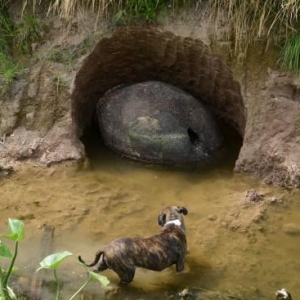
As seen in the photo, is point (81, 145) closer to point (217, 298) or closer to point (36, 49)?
point (36, 49)

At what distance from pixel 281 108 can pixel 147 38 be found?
1409mm

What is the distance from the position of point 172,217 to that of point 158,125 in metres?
1.64

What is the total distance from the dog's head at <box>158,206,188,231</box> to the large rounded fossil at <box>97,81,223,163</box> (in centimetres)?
136

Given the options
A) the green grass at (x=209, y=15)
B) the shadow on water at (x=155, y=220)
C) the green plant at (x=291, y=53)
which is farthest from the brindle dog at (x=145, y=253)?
the green grass at (x=209, y=15)

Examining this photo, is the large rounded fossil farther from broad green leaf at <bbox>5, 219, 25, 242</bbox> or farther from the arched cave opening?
broad green leaf at <bbox>5, 219, 25, 242</bbox>

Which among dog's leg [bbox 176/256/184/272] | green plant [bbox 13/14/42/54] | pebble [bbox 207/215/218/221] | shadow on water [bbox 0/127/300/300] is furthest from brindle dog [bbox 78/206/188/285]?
green plant [bbox 13/14/42/54]

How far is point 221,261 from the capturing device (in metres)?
4.75

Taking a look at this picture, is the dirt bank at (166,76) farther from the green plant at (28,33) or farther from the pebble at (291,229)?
the pebble at (291,229)

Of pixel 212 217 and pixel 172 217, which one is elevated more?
pixel 172 217

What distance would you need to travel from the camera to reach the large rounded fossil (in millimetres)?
6234

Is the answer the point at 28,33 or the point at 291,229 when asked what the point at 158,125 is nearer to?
the point at 28,33

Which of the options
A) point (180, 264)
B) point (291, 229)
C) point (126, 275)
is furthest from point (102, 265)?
point (291, 229)

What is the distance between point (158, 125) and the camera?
6.27 meters

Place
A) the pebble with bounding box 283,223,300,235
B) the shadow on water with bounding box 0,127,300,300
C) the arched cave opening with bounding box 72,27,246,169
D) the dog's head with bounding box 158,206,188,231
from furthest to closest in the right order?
the arched cave opening with bounding box 72,27,246,169 < the pebble with bounding box 283,223,300,235 < the dog's head with bounding box 158,206,188,231 < the shadow on water with bounding box 0,127,300,300
